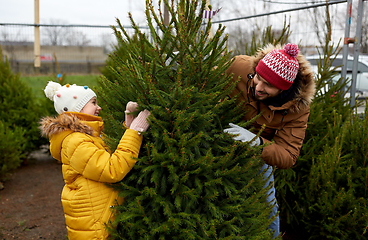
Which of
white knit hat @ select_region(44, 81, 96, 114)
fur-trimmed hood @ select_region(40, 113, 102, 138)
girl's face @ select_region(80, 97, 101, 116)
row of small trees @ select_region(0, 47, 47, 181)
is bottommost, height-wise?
row of small trees @ select_region(0, 47, 47, 181)

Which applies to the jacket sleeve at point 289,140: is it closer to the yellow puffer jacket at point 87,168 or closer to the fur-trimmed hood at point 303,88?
the fur-trimmed hood at point 303,88

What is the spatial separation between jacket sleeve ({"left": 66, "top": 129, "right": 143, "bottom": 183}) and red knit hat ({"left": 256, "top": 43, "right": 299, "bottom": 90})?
42.9 inches

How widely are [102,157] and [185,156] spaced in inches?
20.0

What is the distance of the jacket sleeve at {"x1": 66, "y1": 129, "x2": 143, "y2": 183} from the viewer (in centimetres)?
163

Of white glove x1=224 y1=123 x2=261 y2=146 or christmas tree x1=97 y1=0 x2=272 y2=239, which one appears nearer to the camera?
christmas tree x1=97 y1=0 x2=272 y2=239

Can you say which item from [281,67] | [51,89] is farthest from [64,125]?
[281,67]

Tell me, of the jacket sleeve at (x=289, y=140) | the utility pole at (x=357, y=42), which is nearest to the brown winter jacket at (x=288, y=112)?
the jacket sleeve at (x=289, y=140)

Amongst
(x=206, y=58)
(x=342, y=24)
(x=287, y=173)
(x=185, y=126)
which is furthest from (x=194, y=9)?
(x=342, y=24)

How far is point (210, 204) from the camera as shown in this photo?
61.6 inches

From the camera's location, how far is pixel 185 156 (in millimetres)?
1540

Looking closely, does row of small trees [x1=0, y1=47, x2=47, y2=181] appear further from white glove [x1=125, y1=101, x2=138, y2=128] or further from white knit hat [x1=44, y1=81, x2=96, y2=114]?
white glove [x1=125, y1=101, x2=138, y2=128]

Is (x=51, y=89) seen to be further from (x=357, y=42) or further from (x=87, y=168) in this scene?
(x=357, y=42)

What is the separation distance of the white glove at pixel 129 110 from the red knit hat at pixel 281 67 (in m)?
1.03

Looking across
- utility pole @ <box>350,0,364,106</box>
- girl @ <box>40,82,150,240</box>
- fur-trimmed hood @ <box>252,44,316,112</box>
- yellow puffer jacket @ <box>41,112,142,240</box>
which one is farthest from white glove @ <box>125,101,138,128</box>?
utility pole @ <box>350,0,364,106</box>
